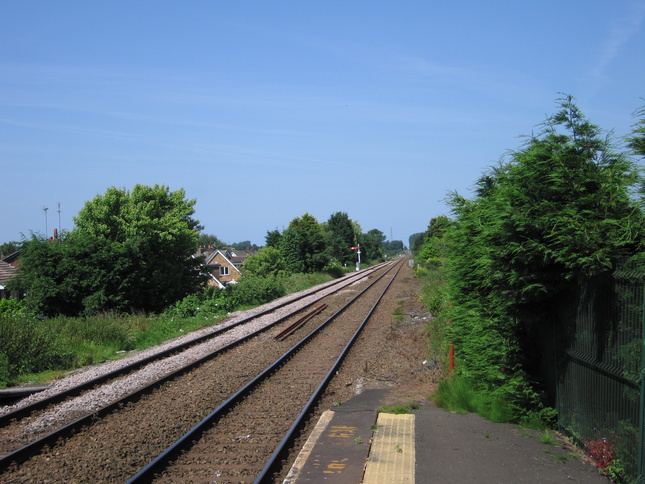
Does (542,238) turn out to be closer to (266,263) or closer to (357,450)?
(357,450)

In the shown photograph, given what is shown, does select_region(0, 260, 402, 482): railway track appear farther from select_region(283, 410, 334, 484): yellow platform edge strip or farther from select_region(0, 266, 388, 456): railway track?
select_region(283, 410, 334, 484): yellow platform edge strip

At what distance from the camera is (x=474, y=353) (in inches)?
324

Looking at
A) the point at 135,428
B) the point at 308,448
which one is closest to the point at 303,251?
the point at 135,428

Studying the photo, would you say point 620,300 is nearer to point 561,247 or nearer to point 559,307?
point 561,247


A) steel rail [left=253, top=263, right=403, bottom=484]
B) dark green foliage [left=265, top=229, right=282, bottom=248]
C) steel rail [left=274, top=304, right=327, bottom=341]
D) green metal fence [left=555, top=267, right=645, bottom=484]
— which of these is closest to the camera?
green metal fence [left=555, top=267, right=645, bottom=484]

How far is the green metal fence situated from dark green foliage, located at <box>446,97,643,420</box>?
0.34 meters

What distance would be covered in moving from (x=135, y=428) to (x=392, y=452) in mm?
3880

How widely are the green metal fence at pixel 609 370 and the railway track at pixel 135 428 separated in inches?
170

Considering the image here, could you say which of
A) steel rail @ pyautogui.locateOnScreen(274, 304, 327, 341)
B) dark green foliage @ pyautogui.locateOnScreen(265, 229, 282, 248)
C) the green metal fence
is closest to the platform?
the green metal fence

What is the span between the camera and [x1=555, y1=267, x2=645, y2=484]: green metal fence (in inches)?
188

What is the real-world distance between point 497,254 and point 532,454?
2.22 metres

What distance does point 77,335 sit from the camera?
17328 mm

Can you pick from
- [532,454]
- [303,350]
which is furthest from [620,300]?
[303,350]

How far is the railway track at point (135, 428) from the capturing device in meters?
6.74
